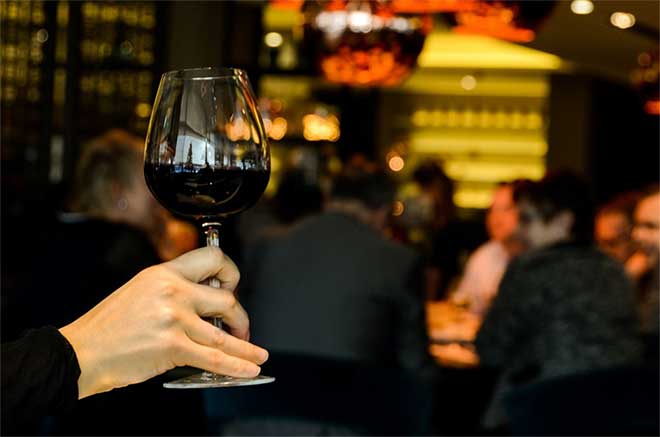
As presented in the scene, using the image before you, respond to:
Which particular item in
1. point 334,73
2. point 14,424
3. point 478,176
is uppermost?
point 334,73

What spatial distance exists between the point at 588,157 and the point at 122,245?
10.00 metres

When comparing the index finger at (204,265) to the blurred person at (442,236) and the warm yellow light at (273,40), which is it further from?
the warm yellow light at (273,40)

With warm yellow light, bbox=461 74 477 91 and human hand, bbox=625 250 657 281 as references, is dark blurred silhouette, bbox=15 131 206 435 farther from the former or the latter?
warm yellow light, bbox=461 74 477 91

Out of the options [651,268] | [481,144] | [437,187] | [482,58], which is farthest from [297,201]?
[481,144]

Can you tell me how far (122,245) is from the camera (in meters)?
2.90

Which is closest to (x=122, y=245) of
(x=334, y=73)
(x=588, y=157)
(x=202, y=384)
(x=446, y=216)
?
(x=334, y=73)

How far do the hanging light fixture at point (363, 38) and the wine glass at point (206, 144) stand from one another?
9.06 feet

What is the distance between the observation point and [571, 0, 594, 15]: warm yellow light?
15.9 feet

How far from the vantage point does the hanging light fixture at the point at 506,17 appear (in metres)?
3.21

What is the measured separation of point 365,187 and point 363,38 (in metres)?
0.48

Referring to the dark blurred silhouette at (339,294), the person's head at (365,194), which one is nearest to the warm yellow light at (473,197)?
the person's head at (365,194)

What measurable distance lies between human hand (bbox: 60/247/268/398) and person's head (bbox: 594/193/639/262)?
16.1 ft

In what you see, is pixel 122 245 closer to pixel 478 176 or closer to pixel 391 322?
pixel 391 322

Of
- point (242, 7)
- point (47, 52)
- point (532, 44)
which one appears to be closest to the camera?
point (47, 52)
